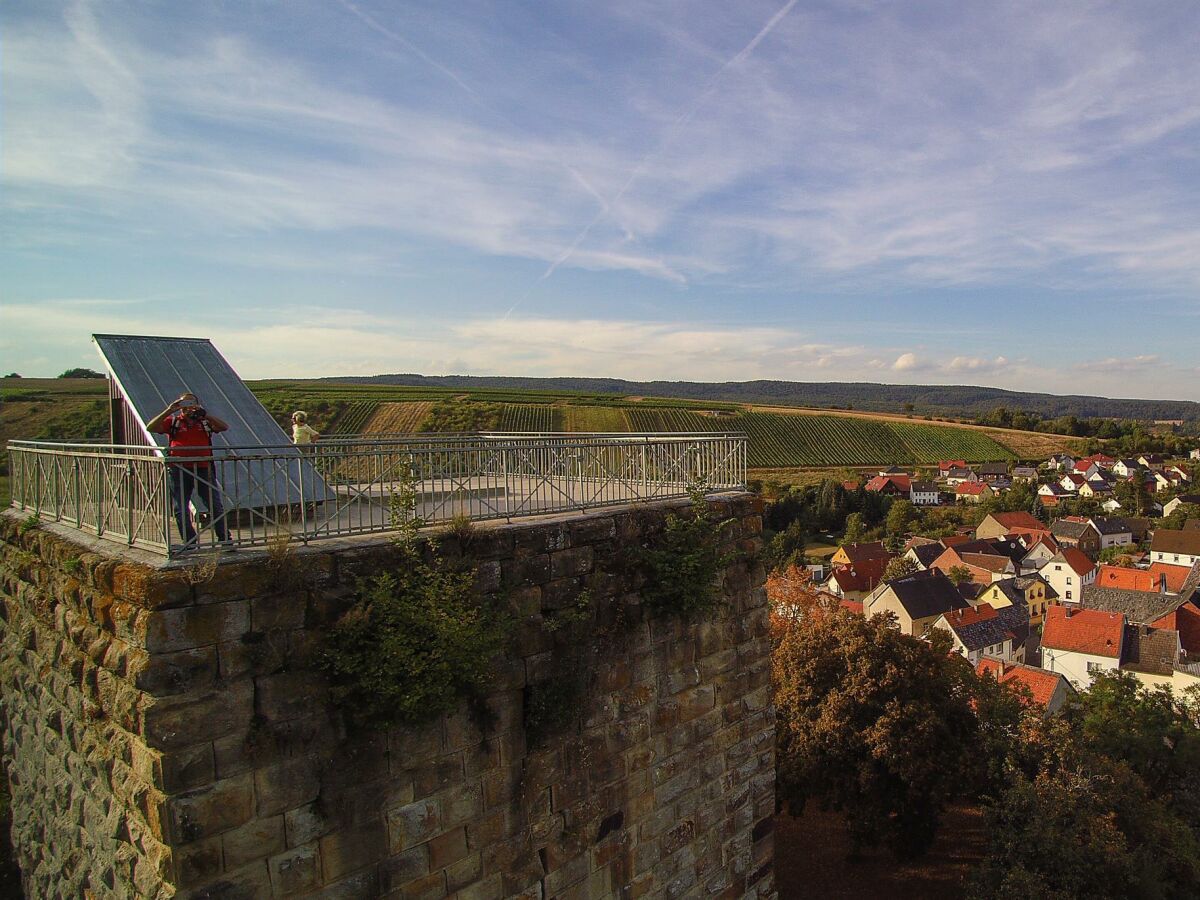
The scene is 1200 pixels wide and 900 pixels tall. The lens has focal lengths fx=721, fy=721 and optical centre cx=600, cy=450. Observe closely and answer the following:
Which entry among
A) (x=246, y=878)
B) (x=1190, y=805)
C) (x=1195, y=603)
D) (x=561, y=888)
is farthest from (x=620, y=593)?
(x=1195, y=603)

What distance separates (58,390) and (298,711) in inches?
1942

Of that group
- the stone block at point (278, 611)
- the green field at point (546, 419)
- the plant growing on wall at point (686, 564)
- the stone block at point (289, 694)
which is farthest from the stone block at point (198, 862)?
the green field at point (546, 419)

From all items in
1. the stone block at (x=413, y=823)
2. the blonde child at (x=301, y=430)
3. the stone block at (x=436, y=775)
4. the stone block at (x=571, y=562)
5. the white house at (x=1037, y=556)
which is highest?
the blonde child at (x=301, y=430)

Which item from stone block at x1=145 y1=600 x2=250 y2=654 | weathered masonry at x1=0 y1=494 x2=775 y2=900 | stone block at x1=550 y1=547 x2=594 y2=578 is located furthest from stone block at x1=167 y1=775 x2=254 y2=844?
stone block at x1=550 y1=547 x2=594 y2=578

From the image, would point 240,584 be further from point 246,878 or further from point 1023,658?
point 1023,658

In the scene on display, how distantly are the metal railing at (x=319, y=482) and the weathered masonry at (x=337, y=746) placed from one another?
31cm

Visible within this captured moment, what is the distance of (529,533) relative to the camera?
5.29 m

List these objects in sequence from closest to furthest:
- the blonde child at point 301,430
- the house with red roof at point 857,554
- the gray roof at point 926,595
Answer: the blonde child at point 301,430 → the gray roof at point 926,595 → the house with red roof at point 857,554

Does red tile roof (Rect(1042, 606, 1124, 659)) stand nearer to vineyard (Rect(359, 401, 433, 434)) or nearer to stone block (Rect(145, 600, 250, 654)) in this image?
stone block (Rect(145, 600, 250, 654))

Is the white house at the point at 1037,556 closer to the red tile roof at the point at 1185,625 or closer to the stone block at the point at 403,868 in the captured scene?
the red tile roof at the point at 1185,625

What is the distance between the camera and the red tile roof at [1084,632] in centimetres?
3384

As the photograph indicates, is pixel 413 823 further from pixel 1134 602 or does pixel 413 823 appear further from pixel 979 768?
Result: pixel 1134 602

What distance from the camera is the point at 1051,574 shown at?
5700 centimetres

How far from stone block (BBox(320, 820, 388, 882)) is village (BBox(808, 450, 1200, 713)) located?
58.7ft
